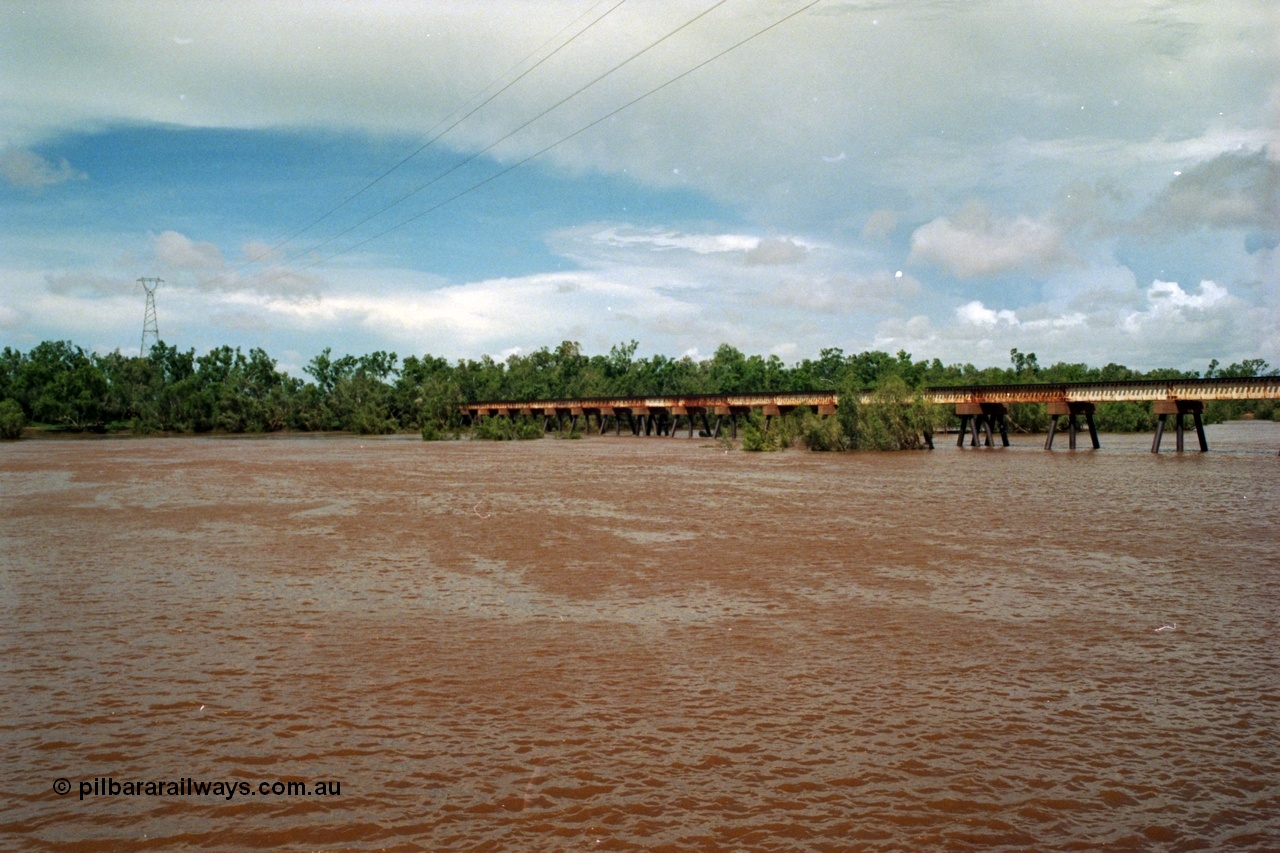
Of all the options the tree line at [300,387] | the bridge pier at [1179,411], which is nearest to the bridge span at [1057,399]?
the bridge pier at [1179,411]

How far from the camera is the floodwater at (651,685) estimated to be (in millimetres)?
4293

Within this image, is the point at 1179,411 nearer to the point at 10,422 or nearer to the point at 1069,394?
the point at 1069,394

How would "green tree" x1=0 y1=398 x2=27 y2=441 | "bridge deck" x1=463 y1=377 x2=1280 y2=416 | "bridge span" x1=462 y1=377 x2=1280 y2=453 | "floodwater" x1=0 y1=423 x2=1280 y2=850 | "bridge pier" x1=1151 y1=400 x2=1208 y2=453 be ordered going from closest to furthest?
"floodwater" x1=0 y1=423 x2=1280 y2=850 < "bridge deck" x1=463 y1=377 x2=1280 y2=416 < "bridge span" x1=462 y1=377 x2=1280 y2=453 < "bridge pier" x1=1151 y1=400 x2=1208 y2=453 < "green tree" x1=0 y1=398 x2=27 y2=441

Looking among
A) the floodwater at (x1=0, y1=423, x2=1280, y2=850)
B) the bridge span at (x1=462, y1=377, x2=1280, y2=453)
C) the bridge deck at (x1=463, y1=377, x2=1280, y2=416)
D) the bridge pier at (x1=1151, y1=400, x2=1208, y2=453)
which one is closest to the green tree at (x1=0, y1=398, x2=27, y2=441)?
the bridge span at (x1=462, y1=377, x2=1280, y2=453)

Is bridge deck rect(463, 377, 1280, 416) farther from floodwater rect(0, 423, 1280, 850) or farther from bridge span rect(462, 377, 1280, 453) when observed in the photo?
floodwater rect(0, 423, 1280, 850)

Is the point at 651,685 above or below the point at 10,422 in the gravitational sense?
below

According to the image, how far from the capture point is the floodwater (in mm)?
4293

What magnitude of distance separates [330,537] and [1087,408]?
1324 inches

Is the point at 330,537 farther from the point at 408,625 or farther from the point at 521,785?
the point at 521,785

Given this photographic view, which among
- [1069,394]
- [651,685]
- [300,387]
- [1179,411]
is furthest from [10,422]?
[651,685]

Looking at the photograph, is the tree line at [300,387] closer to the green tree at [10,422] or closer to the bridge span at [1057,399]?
the green tree at [10,422]

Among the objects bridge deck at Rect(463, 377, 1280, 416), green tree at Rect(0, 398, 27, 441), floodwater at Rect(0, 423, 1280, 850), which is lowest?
floodwater at Rect(0, 423, 1280, 850)

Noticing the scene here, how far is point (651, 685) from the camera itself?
20.6ft

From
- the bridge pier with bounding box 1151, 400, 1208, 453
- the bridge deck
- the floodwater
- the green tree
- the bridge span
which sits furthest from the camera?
the green tree
